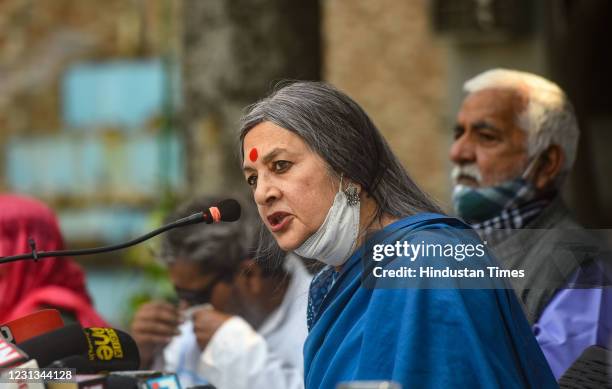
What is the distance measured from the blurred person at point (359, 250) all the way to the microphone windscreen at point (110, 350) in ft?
1.44

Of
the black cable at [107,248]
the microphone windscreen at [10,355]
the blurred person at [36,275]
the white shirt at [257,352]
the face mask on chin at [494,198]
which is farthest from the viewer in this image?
the blurred person at [36,275]

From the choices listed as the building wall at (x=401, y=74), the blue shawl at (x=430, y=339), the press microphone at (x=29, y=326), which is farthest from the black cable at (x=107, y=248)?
the building wall at (x=401, y=74)

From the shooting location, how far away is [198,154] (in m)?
6.92

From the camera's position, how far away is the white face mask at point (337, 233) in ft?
10.4

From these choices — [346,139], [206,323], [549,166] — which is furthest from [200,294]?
[346,139]

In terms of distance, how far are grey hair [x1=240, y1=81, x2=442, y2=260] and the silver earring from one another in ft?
0.07

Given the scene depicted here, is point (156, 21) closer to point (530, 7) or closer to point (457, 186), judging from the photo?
point (530, 7)

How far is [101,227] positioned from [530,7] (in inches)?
228

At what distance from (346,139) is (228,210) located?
0.34 metres

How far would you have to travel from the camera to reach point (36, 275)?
15.9 ft

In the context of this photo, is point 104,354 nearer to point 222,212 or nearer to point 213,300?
point 222,212

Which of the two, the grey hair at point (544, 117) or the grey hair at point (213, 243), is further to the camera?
the grey hair at point (213, 243)

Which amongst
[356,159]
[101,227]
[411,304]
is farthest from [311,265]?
[101,227]

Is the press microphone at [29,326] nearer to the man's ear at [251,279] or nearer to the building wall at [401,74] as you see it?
the man's ear at [251,279]
